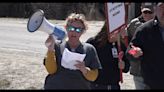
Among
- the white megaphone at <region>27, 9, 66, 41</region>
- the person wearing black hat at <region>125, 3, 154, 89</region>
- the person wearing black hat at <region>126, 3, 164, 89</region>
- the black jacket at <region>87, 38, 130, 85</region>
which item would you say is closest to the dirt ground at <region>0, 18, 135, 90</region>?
the person wearing black hat at <region>125, 3, 154, 89</region>

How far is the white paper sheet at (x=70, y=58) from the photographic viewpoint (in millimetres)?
4754

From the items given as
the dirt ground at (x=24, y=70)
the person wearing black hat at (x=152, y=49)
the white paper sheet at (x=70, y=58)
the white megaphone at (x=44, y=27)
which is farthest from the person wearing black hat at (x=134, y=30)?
the dirt ground at (x=24, y=70)

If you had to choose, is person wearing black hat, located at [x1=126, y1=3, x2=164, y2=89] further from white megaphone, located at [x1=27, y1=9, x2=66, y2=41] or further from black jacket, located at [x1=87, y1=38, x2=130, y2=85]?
white megaphone, located at [x1=27, y1=9, x2=66, y2=41]

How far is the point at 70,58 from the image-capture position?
4770mm

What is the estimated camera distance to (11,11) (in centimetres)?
3469

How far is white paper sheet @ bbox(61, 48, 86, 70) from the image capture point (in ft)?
15.6

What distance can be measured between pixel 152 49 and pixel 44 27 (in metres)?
1.07

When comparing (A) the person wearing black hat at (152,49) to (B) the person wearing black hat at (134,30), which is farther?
(B) the person wearing black hat at (134,30)

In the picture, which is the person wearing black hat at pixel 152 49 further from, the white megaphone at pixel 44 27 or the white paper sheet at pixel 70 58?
the white megaphone at pixel 44 27

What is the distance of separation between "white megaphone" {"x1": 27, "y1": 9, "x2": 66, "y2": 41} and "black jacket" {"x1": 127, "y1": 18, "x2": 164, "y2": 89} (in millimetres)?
734

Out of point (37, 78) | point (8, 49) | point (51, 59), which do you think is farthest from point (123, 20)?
point (8, 49)

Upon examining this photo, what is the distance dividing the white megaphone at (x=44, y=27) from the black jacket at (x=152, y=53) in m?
0.73

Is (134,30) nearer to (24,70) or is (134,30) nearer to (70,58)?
(70,58)

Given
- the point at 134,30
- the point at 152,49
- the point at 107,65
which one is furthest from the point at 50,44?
the point at 134,30
